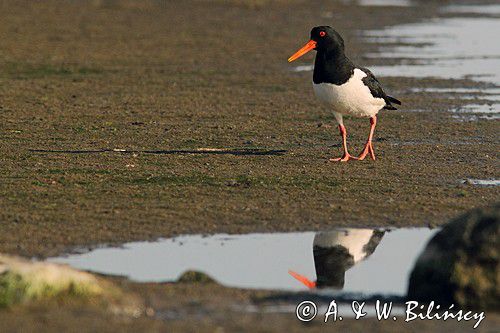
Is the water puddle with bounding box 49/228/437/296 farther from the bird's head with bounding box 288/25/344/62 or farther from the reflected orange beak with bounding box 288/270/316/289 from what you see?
the bird's head with bounding box 288/25/344/62

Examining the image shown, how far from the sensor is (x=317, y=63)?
12445 mm

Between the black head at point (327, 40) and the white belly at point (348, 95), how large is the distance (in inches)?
13.7

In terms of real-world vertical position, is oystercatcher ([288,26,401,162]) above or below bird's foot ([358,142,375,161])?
above

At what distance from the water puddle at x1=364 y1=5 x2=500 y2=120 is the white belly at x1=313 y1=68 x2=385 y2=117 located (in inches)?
146

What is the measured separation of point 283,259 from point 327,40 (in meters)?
4.36

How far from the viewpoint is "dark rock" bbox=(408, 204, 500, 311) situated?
6941 millimetres

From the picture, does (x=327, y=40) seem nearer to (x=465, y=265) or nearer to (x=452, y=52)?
(x=465, y=265)

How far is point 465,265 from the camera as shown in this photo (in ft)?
22.9

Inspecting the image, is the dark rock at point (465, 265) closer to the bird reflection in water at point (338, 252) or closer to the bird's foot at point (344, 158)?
the bird reflection in water at point (338, 252)

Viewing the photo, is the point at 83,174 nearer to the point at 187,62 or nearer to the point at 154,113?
the point at 154,113

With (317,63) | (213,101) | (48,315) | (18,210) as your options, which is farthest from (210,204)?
(213,101)

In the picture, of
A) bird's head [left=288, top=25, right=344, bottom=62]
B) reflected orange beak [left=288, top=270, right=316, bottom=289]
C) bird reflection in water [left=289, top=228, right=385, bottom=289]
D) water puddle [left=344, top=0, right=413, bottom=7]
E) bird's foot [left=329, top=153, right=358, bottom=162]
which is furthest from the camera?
water puddle [left=344, top=0, right=413, bottom=7]

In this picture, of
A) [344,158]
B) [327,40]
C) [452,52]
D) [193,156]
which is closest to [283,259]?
[344,158]

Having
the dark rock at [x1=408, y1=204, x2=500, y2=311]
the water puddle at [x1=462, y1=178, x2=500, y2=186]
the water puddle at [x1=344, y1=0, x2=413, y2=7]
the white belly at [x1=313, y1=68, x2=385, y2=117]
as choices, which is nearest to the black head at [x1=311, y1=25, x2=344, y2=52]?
the white belly at [x1=313, y1=68, x2=385, y2=117]
